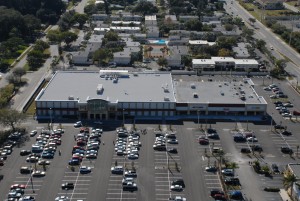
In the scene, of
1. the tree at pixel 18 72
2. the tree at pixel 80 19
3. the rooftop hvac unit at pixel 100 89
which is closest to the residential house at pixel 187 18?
the tree at pixel 80 19

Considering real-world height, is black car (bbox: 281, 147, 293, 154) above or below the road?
above

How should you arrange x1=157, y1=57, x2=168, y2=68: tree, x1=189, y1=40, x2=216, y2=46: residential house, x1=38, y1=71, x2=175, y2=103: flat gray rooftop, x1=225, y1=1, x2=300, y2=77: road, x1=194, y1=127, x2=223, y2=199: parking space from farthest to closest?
x1=189, y1=40, x2=216, y2=46: residential house < x1=225, y1=1, x2=300, y2=77: road < x1=157, y1=57, x2=168, y2=68: tree < x1=38, y1=71, x2=175, y2=103: flat gray rooftop < x1=194, y1=127, x2=223, y2=199: parking space

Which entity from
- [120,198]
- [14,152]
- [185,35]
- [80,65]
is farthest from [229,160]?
[185,35]

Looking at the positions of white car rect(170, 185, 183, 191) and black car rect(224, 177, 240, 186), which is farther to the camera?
black car rect(224, 177, 240, 186)

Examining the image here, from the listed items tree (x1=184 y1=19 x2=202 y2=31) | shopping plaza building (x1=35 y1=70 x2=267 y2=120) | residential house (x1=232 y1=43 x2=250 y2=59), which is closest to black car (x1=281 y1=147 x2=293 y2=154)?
shopping plaza building (x1=35 y1=70 x2=267 y2=120)

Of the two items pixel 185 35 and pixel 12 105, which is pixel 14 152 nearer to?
pixel 12 105

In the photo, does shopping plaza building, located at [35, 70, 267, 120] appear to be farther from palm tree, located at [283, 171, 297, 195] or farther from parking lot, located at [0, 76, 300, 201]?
palm tree, located at [283, 171, 297, 195]
